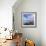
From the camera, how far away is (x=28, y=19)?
6059 millimetres

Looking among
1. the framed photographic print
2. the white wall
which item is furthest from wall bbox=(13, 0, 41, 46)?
the white wall

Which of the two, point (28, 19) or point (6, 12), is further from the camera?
point (28, 19)

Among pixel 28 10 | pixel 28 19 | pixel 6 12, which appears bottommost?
pixel 28 19

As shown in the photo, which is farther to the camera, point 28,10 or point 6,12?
point 28,10

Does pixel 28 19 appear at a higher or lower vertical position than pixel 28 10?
lower

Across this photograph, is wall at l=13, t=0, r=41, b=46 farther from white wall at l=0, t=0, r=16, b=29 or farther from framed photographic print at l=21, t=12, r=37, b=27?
white wall at l=0, t=0, r=16, b=29

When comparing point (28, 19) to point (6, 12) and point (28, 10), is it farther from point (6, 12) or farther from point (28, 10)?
point (6, 12)

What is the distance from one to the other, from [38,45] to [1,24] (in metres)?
2.21

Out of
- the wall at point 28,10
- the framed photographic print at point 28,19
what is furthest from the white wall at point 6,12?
the framed photographic print at point 28,19

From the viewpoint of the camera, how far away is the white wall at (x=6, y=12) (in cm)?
505

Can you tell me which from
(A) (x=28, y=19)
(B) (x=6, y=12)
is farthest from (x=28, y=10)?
(B) (x=6, y=12)

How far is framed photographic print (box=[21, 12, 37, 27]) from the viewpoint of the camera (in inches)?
238

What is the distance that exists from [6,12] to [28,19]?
137 cm

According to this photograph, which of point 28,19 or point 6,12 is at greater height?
point 6,12
